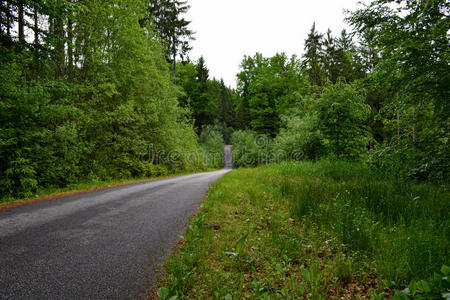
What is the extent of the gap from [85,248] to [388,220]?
16.7ft

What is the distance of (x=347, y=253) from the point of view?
113 inches

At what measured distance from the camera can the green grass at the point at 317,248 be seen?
7.38 ft

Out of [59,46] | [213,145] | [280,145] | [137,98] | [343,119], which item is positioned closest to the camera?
[343,119]

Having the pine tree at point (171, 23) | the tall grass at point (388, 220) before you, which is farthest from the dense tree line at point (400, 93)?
the pine tree at point (171, 23)

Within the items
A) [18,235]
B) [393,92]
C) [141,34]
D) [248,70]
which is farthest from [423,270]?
[248,70]

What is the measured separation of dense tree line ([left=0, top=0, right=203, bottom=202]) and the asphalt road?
421 cm

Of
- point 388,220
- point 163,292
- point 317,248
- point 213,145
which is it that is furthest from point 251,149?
point 163,292

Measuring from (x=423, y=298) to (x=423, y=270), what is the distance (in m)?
0.86

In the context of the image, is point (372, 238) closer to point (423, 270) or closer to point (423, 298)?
point (423, 270)

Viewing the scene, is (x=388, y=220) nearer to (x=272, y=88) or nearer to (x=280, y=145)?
(x=280, y=145)

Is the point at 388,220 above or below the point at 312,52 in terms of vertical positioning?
below

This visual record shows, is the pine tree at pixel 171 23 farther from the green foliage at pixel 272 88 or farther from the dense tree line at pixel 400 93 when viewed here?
the dense tree line at pixel 400 93

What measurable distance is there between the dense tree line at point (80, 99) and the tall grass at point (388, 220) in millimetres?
9749

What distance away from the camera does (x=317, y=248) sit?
304 centimetres
